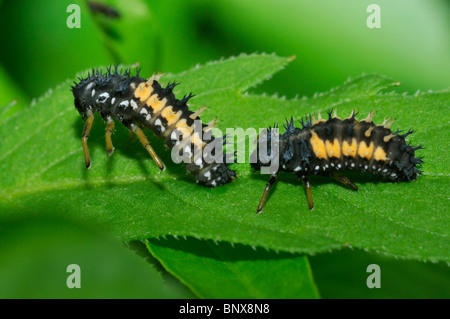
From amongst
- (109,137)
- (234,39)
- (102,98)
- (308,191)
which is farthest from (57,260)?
(234,39)

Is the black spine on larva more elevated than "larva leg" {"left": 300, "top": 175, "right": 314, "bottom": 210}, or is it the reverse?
the black spine on larva

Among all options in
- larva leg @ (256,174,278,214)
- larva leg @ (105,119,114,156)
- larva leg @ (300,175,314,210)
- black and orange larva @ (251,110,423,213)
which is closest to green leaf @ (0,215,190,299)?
larva leg @ (256,174,278,214)

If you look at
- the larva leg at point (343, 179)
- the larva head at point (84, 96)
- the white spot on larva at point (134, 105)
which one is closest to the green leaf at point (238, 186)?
the larva leg at point (343, 179)

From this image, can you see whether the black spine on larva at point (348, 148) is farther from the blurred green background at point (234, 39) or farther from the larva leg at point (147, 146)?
the blurred green background at point (234, 39)

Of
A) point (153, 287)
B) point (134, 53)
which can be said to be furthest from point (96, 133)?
point (153, 287)

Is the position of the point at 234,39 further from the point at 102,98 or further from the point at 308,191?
the point at 308,191

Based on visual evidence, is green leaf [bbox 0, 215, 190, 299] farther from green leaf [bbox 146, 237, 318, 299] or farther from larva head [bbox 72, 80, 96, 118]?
larva head [bbox 72, 80, 96, 118]
